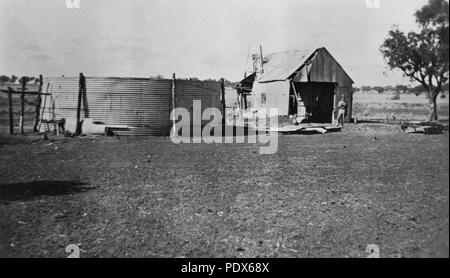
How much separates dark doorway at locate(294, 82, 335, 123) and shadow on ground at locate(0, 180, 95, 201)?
849 inches

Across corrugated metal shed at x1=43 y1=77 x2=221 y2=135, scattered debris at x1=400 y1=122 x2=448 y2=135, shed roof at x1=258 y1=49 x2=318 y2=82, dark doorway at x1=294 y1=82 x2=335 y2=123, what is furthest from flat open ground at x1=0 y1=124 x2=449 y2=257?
dark doorway at x1=294 y1=82 x2=335 y2=123

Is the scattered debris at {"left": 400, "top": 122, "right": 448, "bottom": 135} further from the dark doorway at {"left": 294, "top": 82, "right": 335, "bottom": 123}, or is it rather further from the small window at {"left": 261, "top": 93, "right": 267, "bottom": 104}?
the small window at {"left": 261, "top": 93, "right": 267, "bottom": 104}

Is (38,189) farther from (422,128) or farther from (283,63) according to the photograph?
(283,63)

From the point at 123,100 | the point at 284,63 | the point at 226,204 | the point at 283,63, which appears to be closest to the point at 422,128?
the point at 284,63

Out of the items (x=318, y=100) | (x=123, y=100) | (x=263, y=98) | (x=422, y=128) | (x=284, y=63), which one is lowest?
(x=422, y=128)

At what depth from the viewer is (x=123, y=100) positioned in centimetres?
1911

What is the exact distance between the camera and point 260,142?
15922 millimetres

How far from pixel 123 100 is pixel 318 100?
595 inches

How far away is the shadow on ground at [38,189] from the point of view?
23.9ft

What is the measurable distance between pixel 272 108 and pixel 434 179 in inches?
741

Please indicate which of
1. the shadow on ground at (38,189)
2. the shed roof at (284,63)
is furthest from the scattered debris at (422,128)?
the shadow on ground at (38,189)

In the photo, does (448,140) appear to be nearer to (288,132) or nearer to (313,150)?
(313,150)

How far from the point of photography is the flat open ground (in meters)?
4.87
